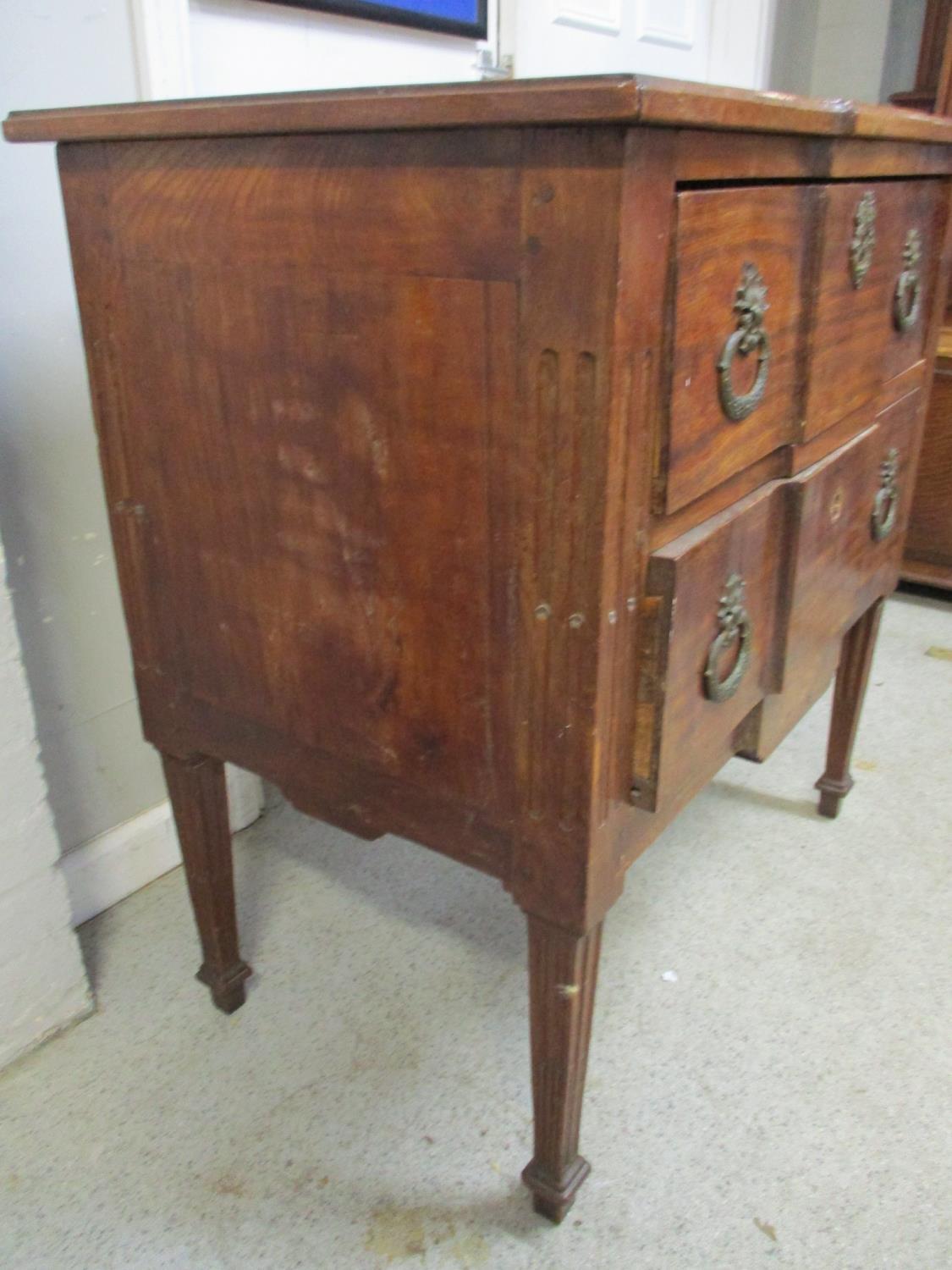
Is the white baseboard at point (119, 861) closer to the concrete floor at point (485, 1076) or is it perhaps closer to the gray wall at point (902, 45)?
the concrete floor at point (485, 1076)

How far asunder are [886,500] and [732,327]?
1.68ft

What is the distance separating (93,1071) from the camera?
1.08 metres

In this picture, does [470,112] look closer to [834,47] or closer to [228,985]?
[228,985]

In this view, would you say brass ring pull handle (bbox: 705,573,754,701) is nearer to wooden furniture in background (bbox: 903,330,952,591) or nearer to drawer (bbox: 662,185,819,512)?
drawer (bbox: 662,185,819,512)

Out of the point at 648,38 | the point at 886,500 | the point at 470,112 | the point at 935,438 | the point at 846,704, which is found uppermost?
the point at 648,38

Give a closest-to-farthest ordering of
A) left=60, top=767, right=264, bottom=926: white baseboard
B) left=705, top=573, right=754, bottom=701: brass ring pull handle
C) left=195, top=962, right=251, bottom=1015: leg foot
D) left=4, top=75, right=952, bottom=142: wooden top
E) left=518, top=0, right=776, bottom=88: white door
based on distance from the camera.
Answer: left=4, top=75, right=952, bottom=142: wooden top → left=705, top=573, right=754, bottom=701: brass ring pull handle → left=195, top=962, right=251, bottom=1015: leg foot → left=60, top=767, right=264, bottom=926: white baseboard → left=518, top=0, right=776, bottom=88: white door

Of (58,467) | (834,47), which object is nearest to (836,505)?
(58,467)

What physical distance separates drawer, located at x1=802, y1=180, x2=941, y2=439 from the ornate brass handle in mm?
117

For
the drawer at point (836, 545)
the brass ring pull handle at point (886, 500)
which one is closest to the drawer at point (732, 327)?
the drawer at point (836, 545)

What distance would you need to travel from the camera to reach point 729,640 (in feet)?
2.56

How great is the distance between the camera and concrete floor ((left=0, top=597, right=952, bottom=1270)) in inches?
36.1

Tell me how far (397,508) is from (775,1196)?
0.74m

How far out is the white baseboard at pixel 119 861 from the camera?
1271 millimetres

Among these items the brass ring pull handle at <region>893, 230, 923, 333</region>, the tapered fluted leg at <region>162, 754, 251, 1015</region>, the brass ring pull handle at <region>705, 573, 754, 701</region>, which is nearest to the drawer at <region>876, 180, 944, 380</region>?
the brass ring pull handle at <region>893, 230, 923, 333</region>
